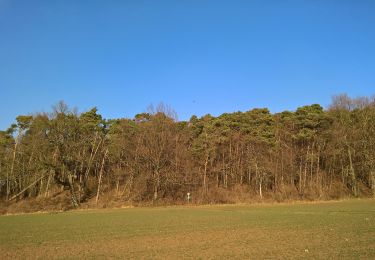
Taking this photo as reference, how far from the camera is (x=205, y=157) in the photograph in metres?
62.6

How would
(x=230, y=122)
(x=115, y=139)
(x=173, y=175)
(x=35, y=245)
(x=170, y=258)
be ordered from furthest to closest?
(x=230, y=122), (x=115, y=139), (x=173, y=175), (x=35, y=245), (x=170, y=258)

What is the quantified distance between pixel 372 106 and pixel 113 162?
43.3 meters

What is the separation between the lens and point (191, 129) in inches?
2569

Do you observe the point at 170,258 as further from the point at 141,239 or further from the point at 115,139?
the point at 115,139

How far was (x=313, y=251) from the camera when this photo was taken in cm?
1305

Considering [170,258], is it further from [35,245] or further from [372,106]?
[372,106]

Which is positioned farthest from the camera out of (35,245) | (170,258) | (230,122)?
(230,122)

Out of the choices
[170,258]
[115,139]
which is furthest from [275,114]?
[170,258]

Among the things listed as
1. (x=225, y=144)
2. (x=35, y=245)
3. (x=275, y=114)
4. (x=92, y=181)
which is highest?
(x=275, y=114)

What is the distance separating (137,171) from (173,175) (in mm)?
5925

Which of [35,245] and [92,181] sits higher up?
[92,181]

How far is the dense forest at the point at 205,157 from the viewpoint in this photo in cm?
5681

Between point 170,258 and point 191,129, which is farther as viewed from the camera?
point 191,129

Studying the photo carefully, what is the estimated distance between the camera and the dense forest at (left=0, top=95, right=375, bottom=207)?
56.8 meters
